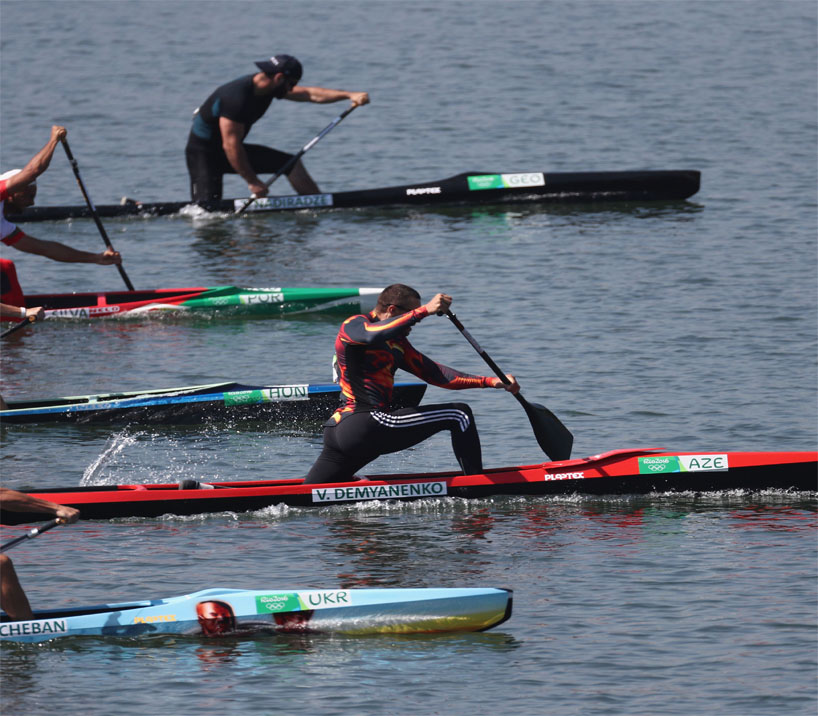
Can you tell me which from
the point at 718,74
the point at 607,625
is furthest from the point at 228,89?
the point at 718,74

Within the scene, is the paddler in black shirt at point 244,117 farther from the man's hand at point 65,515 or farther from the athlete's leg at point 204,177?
the man's hand at point 65,515

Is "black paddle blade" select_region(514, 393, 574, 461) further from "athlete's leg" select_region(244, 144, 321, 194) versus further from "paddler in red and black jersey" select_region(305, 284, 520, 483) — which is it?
"athlete's leg" select_region(244, 144, 321, 194)

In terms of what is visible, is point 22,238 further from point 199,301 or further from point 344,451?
point 344,451

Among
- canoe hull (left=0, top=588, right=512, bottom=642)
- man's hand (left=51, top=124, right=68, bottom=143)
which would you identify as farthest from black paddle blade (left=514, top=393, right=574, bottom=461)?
man's hand (left=51, top=124, right=68, bottom=143)

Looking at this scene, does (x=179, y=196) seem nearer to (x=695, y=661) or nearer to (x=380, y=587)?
(x=380, y=587)

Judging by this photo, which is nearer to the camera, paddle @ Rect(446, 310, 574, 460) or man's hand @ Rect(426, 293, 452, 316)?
man's hand @ Rect(426, 293, 452, 316)

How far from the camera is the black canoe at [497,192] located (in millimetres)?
21938

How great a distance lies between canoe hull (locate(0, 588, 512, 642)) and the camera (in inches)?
363

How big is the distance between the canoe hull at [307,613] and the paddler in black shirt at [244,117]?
10769 millimetres

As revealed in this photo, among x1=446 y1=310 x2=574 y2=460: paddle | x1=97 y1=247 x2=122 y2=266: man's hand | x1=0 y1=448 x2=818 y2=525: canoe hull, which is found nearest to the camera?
x1=0 y1=448 x2=818 y2=525: canoe hull

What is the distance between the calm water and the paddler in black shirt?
1.00 meters

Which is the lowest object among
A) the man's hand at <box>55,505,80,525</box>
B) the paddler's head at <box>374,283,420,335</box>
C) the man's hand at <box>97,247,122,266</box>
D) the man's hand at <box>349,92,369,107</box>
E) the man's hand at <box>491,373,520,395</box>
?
the man's hand at <box>491,373,520,395</box>

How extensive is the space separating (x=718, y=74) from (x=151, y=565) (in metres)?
22.6

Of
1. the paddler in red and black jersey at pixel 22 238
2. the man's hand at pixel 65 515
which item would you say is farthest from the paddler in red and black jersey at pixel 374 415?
the paddler in red and black jersey at pixel 22 238
